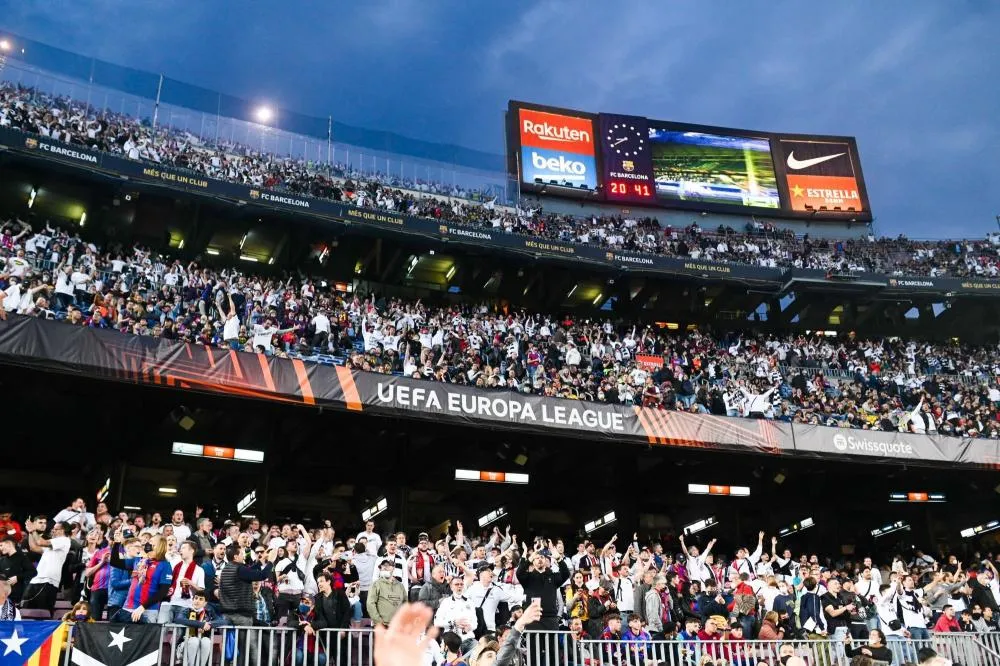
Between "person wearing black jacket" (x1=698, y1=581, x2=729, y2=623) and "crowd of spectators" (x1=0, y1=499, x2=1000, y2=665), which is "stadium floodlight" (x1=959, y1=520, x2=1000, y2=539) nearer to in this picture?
"crowd of spectators" (x1=0, y1=499, x2=1000, y2=665)

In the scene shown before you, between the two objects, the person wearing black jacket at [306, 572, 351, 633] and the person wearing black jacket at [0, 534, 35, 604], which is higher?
the person wearing black jacket at [0, 534, 35, 604]

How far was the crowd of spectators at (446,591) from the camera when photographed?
11.5m

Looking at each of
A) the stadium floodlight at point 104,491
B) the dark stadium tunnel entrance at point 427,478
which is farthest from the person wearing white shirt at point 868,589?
the stadium floodlight at point 104,491

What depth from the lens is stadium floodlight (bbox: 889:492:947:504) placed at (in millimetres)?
28469

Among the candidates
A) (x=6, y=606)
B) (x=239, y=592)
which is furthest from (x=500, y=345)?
(x=6, y=606)

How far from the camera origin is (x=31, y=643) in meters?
9.17

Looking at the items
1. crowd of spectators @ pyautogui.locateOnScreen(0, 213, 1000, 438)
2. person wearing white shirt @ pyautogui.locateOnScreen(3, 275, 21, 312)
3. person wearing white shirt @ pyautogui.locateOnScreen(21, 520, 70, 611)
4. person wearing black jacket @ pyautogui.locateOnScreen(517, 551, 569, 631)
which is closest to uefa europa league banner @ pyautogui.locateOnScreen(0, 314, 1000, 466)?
crowd of spectators @ pyautogui.locateOnScreen(0, 213, 1000, 438)

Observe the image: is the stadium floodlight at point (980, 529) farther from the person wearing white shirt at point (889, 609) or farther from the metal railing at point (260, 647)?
the metal railing at point (260, 647)

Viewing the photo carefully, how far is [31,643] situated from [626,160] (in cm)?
3546

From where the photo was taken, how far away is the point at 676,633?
1445 cm

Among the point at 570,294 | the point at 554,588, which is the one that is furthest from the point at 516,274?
the point at 554,588

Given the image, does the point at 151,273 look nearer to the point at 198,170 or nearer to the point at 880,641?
the point at 198,170

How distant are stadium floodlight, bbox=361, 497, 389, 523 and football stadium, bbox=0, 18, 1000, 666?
6 centimetres

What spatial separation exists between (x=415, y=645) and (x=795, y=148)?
149 ft
